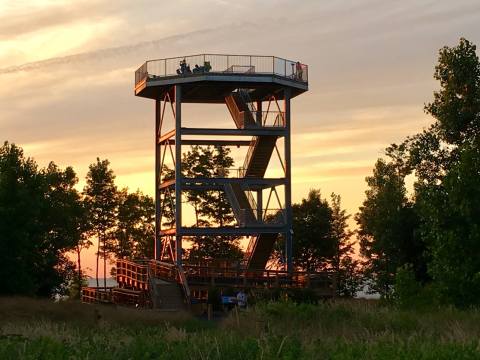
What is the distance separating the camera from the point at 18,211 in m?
55.9

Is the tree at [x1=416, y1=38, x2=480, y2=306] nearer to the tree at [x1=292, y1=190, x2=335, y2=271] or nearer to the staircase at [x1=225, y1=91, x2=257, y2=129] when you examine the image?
the staircase at [x1=225, y1=91, x2=257, y2=129]

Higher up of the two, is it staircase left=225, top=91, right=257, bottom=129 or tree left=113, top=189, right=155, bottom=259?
staircase left=225, top=91, right=257, bottom=129

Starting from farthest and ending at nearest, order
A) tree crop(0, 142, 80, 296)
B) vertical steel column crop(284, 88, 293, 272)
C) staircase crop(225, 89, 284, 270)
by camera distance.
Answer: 1. vertical steel column crop(284, 88, 293, 272)
2. staircase crop(225, 89, 284, 270)
3. tree crop(0, 142, 80, 296)

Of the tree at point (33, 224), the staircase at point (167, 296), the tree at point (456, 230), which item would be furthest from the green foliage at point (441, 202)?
the tree at point (33, 224)

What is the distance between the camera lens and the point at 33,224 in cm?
5747

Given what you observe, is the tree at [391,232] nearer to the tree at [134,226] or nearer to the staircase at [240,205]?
the staircase at [240,205]

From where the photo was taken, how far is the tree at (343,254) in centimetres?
7294

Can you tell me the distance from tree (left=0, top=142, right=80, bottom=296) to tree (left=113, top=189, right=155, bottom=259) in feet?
15.9

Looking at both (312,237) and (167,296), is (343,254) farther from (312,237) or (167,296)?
(167,296)

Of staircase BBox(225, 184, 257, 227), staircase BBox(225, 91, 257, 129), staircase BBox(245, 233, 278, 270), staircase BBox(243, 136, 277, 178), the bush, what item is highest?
staircase BBox(225, 91, 257, 129)

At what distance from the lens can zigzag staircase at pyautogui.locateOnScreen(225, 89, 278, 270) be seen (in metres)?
57.2

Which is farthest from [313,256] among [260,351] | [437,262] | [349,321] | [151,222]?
[260,351]

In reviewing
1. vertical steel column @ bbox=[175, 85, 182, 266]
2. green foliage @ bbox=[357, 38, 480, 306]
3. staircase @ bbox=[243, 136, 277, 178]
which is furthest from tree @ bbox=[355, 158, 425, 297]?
vertical steel column @ bbox=[175, 85, 182, 266]

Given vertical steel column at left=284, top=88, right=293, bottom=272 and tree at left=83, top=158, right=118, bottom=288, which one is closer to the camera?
vertical steel column at left=284, top=88, right=293, bottom=272
